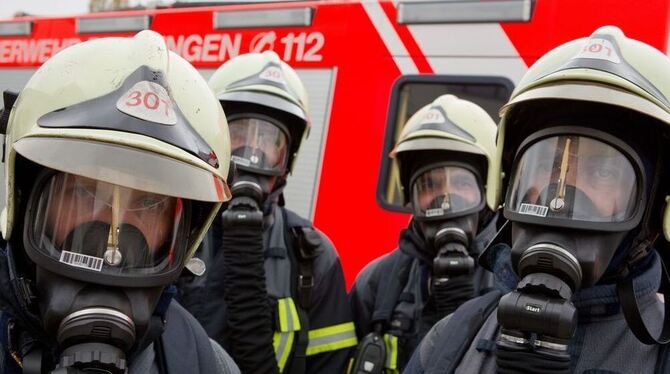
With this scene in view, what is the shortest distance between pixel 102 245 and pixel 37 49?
15.0 ft

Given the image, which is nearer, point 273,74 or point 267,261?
point 267,261

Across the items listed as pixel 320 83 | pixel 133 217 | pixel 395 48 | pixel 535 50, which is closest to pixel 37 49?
pixel 320 83

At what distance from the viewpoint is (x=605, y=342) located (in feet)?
6.39

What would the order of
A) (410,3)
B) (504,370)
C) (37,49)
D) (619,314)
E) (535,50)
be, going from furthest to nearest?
1. (37,49)
2. (410,3)
3. (535,50)
4. (619,314)
5. (504,370)

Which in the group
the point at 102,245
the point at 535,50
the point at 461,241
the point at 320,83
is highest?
the point at 535,50

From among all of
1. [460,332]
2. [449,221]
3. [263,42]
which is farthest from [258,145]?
[263,42]

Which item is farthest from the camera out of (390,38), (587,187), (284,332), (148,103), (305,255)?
(390,38)

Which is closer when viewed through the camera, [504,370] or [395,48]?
[504,370]

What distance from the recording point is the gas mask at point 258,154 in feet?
10.7

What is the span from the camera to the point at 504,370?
73.2 inches

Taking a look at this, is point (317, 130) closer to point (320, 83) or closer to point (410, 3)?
point (320, 83)

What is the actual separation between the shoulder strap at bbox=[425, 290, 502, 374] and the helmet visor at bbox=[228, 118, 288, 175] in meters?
1.32

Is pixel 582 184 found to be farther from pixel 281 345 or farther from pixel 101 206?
Result: pixel 281 345

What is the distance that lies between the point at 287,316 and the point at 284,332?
0.06 metres
